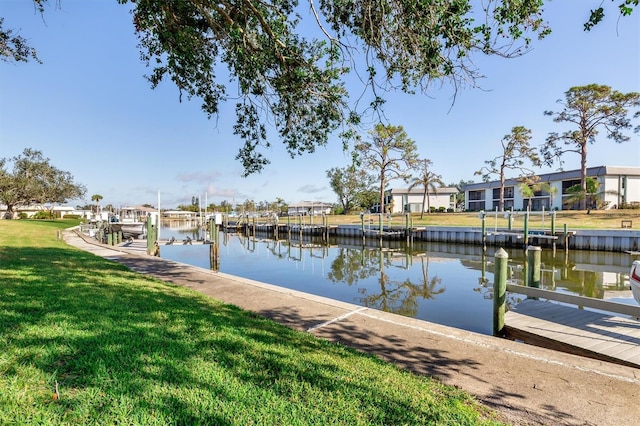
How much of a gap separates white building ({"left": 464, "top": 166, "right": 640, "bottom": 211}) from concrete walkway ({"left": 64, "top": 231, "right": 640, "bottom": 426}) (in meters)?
29.5

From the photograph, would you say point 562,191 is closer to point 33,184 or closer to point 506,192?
point 506,192

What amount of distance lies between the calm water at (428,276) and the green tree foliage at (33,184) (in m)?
34.8

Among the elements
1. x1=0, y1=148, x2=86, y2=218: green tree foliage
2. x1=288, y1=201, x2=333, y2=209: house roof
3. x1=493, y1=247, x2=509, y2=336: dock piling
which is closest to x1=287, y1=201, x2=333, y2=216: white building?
x1=288, y1=201, x2=333, y2=209: house roof

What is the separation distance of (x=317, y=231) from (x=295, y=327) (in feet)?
118

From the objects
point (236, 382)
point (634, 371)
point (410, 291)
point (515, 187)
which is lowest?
point (410, 291)

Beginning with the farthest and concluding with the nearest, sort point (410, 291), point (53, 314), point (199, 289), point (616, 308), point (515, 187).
→ point (515, 187) → point (410, 291) → point (199, 289) → point (616, 308) → point (53, 314)

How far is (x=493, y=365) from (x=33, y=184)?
61.0 metres

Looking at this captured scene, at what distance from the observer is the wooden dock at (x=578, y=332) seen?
16.6ft

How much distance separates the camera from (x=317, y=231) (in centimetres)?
4162

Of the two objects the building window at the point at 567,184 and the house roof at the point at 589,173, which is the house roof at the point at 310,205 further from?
the building window at the point at 567,184

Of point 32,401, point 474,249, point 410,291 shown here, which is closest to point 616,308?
point 32,401

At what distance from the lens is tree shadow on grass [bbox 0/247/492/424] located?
2672mm

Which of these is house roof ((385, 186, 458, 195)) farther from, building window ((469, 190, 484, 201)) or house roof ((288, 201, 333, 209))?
house roof ((288, 201, 333, 209))

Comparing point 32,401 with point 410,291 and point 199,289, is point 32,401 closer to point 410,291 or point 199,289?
point 199,289
